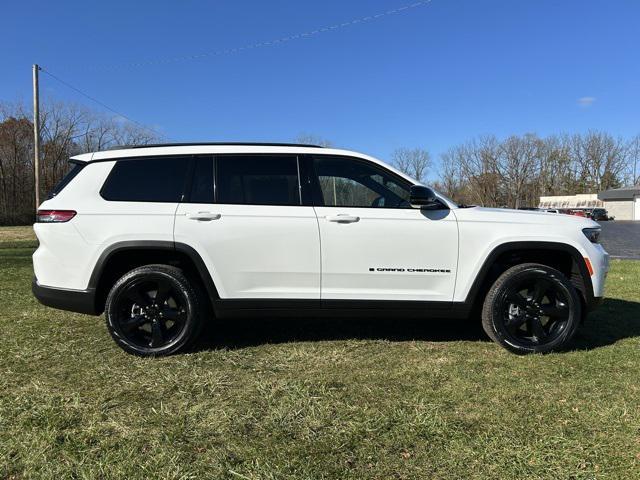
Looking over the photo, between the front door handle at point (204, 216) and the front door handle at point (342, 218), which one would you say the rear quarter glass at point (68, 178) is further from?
the front door handle at point (342, 218)

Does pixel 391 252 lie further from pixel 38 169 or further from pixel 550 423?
pixel 38 169

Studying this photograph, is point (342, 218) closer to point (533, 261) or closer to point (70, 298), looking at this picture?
point (533, 261)

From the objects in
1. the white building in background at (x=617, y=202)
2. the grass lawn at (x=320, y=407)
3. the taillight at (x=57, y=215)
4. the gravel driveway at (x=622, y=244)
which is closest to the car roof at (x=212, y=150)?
the taillight at (x=57, y=215)

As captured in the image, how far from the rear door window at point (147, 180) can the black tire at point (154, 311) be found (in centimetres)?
62

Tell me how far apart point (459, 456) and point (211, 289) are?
7.93 ft

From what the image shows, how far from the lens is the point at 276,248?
418 cm

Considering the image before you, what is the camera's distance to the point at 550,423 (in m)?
3.04

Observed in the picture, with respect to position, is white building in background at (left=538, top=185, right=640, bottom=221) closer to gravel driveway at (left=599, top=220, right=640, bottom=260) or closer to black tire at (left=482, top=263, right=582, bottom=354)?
gravel driveway at (left=599, top=220, right=640, bottom=260)

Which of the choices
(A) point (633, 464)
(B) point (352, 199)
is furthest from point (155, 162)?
(A) point (633, 464)

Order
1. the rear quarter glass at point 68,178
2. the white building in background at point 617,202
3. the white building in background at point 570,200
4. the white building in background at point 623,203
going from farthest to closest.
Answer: the white building in background at point 570,200
the white building in background at point 617,202
the white building in background at point 623,203
the rear quarter glass at point 68,178

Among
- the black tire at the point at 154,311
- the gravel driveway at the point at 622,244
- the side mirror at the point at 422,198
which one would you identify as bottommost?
the gravel driveway at the point at 622,244

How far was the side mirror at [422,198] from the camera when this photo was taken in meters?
4.14

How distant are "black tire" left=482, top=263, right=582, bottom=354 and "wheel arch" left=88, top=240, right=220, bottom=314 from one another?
7.95 ft

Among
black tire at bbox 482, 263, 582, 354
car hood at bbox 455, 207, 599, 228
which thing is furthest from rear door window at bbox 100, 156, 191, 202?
black tire at bbox 482, 263, 582, 354
